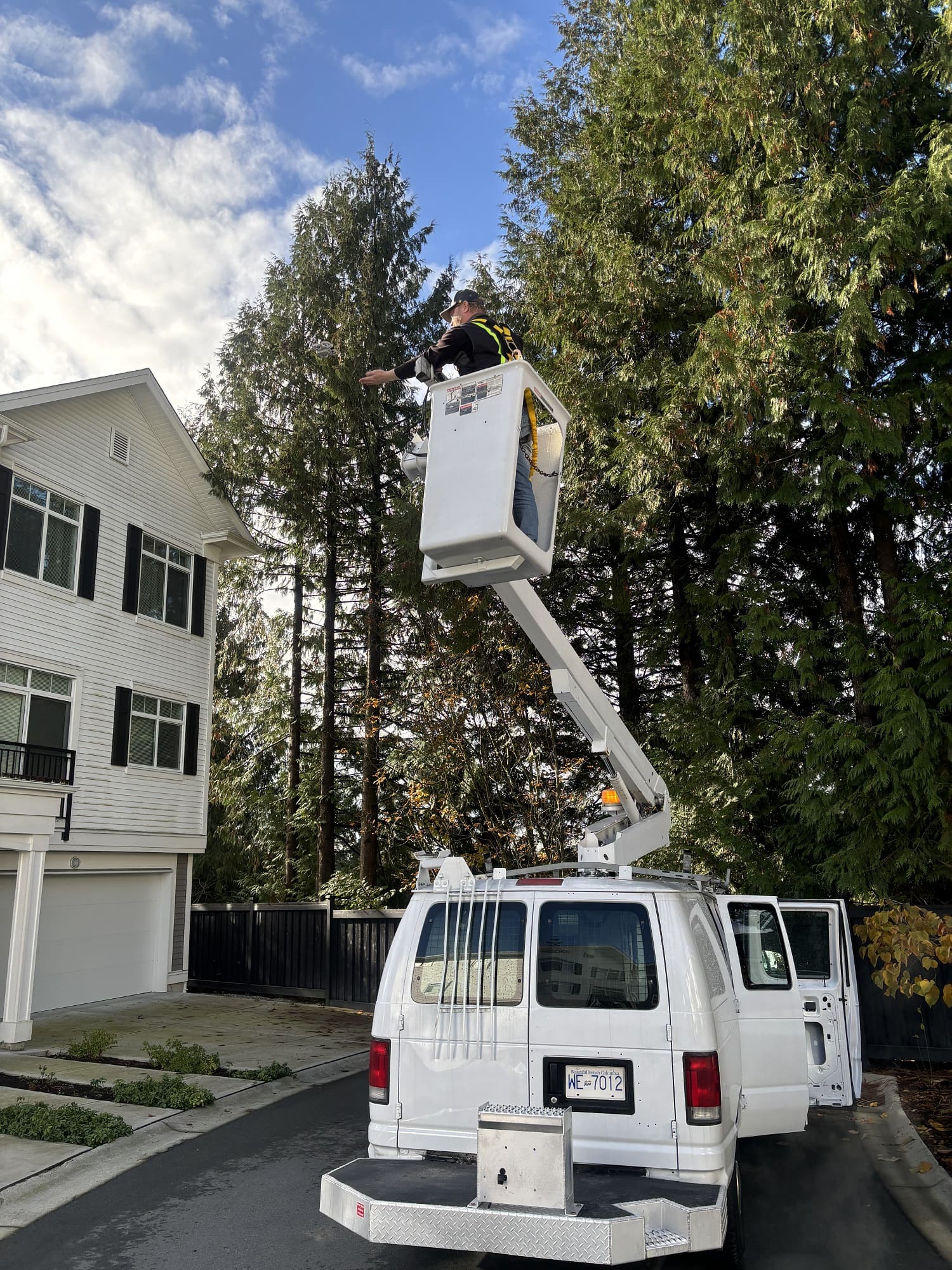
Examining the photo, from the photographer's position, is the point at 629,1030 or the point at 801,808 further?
the point at 801,808

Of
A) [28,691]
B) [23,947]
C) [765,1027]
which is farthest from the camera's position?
[28,691]

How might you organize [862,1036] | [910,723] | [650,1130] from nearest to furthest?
[650,1130] → [862,1036] → [910,723]

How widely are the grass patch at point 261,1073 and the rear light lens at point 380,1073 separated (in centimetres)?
565

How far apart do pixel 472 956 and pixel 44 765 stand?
470 inches

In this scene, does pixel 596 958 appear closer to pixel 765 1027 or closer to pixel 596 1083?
pixel 596 1083

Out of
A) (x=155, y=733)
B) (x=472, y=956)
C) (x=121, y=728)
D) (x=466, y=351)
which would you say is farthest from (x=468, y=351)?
(x=155, y=733)

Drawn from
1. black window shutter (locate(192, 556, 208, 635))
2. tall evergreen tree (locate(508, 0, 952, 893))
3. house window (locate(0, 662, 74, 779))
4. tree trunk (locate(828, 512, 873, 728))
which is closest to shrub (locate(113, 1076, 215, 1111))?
house window (locate(0, 662, 74, 779))

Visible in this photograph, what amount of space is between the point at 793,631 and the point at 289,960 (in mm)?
9875

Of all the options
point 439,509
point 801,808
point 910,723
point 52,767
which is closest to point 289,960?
point 52,767

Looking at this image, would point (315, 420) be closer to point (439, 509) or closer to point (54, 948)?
point (54, 948)

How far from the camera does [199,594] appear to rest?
18.7m

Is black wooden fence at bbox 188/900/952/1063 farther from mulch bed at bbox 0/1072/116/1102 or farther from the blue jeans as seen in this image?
the blue jeans

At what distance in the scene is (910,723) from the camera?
1109 centimetres

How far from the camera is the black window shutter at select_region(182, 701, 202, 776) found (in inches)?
706
